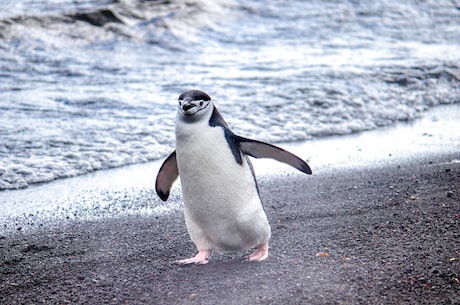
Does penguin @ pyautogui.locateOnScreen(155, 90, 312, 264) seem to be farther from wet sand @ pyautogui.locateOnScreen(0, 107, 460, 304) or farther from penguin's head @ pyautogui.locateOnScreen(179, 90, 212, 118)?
wet sand @ pyautogui.locateOnScreen(0, 107, 460, 304)

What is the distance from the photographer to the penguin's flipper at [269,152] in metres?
3.58

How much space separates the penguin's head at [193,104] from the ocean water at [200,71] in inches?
104

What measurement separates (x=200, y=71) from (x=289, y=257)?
22.7 feet

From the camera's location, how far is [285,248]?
3789 mm

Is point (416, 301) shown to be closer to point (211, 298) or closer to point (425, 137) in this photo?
point (211, 298)

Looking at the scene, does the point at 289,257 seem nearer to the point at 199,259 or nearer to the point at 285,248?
the point at 285,248

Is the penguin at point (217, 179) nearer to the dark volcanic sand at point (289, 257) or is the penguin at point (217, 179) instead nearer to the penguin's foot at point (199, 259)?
the penguin's foot at point (199, 259)

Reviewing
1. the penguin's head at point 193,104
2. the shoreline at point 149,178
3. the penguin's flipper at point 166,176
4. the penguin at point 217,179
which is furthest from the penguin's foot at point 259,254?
the shoreline at point 149,178

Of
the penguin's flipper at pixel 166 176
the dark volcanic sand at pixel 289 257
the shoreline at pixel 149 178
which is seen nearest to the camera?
the dark volcanic sand at pixel 289 257

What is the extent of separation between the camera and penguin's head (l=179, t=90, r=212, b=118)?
3.45m

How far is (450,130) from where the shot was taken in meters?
6.84

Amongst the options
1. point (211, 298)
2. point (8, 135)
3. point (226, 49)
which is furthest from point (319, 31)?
point (211, 298)

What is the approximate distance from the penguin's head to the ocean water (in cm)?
265

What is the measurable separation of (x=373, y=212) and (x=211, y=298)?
1.54 metres
